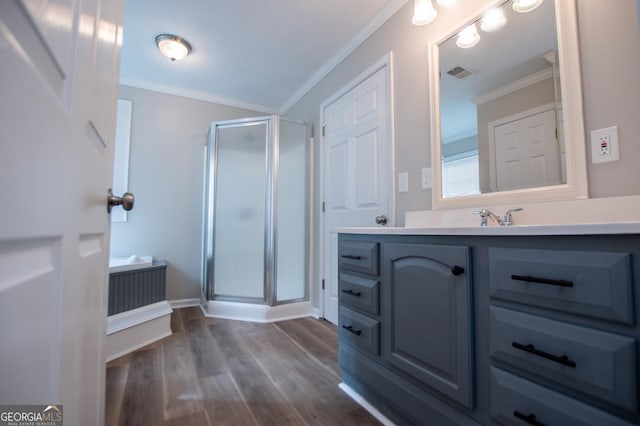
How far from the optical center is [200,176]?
3.19 meters

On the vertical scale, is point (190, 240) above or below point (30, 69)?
below

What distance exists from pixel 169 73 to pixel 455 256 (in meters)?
3.12

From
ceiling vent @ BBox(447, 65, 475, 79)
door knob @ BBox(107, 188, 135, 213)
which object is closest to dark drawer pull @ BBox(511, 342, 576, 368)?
door knob @ BBox(107, 188, 135, 213)

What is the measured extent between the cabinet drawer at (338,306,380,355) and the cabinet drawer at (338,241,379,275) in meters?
0.21

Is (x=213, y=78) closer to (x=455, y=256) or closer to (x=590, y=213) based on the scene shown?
(x=455, y=256)

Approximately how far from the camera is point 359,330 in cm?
131

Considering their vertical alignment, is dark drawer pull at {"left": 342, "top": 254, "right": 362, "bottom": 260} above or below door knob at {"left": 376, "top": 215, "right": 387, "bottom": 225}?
below

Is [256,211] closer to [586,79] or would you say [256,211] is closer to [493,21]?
[493,21]

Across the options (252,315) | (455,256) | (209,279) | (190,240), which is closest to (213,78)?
(190,240)

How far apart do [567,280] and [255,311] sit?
2.38 m

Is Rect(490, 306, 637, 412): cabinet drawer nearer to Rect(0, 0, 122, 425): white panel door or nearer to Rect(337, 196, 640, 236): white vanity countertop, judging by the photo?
Rect(337, 196, 640, 236): white vanity countertop

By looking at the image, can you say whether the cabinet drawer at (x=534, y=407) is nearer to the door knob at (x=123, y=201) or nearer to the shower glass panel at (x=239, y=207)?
→ the door knob at (x=123, y=201)

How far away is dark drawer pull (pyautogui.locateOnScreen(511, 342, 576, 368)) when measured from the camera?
0.66 meters

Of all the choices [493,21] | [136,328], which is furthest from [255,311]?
[493,21]
